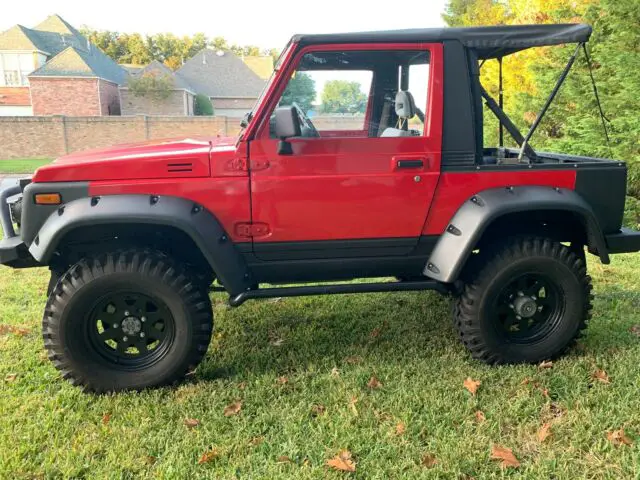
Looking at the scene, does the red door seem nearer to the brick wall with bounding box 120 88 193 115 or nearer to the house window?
the brick wall with bounding box 120 88 193 115

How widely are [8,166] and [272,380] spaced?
77.8 ft

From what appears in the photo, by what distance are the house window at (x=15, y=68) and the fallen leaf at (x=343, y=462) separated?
43565 millimetres

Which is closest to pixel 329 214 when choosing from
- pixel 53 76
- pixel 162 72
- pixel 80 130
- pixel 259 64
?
pixel 80 130

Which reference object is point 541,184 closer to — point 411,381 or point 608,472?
point 411,381

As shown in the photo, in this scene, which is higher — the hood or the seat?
the seat

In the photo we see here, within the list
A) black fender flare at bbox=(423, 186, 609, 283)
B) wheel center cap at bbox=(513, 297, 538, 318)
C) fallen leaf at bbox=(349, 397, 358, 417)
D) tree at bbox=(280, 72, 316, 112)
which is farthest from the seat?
fallen leaf at bbox=(349, 397, 358, 417)

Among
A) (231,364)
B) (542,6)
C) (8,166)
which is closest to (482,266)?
(231,364)

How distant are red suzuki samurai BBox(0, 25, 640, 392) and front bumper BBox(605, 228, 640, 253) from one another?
0.9 inches

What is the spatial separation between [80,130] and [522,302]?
98.9 ft

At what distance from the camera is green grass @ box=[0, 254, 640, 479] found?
2594 millimetres

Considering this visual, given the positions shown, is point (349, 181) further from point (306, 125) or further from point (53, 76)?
point (53, 76)

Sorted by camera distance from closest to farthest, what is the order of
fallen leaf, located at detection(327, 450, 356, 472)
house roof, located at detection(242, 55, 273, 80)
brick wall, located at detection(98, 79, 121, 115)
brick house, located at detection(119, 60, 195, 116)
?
fallen leaf, located at detection(327, 450, 356, 472)
brick wall, located at detection(98, 79, 121, 115)
brick house, located at detection(119, 60, 195, 116)
house roof, located at detection(242, 55, 273, 80)

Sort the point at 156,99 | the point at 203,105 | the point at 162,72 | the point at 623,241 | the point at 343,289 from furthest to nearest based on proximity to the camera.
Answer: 1. the point at 203,105
2. the point at 162,72
3. the point at 156,99
4. the point at 623,241
5. the point at 343,289

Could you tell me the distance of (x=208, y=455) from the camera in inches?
104
